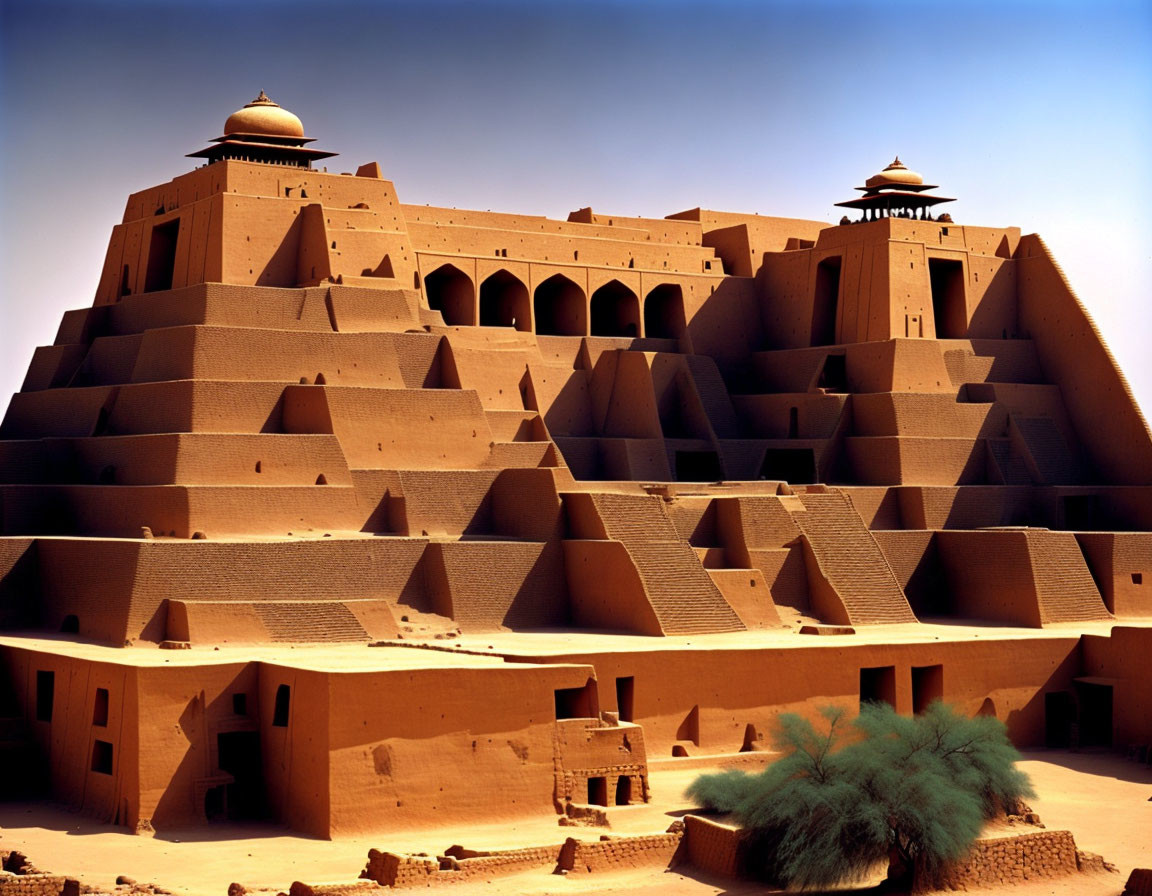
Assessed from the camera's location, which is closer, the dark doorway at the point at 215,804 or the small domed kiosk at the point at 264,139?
the dark doorway at the point at 215,804

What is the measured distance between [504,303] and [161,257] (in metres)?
7.27

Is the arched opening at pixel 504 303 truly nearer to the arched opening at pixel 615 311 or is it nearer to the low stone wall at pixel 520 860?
the arched opening at pixel 615 311

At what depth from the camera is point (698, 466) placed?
39219mm

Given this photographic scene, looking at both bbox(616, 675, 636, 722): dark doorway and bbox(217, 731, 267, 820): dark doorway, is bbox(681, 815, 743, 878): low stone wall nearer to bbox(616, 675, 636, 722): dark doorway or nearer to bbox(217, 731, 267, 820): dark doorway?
bbox(616, 675, 636, 722): dark doorway

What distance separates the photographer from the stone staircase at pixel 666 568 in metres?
30.6

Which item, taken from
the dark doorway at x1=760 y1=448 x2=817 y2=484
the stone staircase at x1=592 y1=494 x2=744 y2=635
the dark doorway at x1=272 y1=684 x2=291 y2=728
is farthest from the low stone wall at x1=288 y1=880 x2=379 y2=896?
the dark doorway at x1=760 y1=448 x2=817 y2=484

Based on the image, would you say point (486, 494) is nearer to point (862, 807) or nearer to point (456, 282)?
point (456, 282)

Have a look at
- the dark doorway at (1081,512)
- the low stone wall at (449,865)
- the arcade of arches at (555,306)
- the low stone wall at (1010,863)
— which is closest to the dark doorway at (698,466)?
the arcade of arches at (555,306)

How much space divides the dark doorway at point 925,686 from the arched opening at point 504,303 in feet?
39.6

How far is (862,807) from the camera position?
21812mm

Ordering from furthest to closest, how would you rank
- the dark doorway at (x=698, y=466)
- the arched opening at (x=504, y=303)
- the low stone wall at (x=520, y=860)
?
the arched opening at (x=504, y=303) < the dark doorway at (x=698, y=466) < the low stone wall at (x=520, y=860)

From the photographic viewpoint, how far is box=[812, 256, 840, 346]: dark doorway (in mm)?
41625

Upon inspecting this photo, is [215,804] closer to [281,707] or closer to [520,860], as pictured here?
[281,707]

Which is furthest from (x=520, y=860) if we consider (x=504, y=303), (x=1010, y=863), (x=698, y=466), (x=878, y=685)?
(x=504, y=303)
